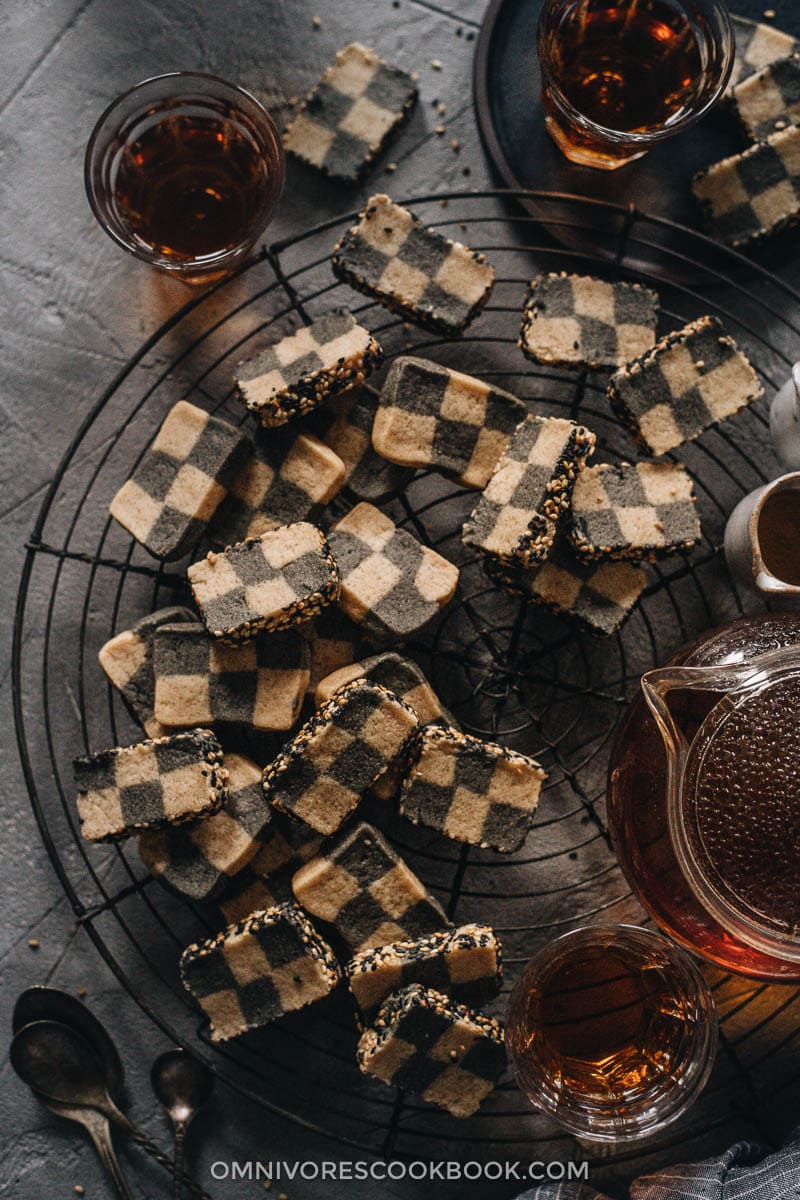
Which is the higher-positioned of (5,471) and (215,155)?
(215,155)

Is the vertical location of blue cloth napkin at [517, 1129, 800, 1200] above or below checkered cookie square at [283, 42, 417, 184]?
below

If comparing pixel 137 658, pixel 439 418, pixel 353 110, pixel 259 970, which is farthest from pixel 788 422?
pixel 259 970

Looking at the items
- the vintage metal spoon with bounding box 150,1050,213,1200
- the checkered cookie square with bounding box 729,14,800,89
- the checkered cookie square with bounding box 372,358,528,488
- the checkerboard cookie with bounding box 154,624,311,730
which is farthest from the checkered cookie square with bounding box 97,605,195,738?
the checkered cookie square with bounding box 729,14,800,89

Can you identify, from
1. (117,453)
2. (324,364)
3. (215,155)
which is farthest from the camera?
→ (117,453)

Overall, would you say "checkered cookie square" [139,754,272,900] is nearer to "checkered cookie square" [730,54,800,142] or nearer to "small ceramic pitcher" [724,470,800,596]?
"small ceramic pitcher" [724,470,800,596]

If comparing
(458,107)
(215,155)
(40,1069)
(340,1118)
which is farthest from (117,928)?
(458,107)

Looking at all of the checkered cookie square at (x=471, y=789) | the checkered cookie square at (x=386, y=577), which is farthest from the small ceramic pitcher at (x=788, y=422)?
the checkered cookie square at (x=471, y=789)

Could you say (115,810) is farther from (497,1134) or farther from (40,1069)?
(497,1134)
